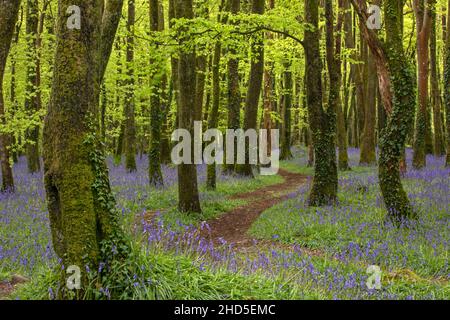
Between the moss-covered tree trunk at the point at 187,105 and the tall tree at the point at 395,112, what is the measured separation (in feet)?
17.1

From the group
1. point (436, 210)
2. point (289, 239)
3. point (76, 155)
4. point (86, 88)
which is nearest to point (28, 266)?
→ point (76, 155)

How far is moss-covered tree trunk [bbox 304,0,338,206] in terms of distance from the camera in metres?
12.9

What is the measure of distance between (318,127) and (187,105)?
4.13 metres

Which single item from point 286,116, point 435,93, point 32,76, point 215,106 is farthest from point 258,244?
point 286,116

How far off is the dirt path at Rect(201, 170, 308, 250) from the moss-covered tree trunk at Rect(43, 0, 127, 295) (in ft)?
9.46

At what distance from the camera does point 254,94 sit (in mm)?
20094

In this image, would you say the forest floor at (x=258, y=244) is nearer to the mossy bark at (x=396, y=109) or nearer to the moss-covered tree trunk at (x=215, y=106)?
the moss-covered tree trunk at (x=215, y=106)

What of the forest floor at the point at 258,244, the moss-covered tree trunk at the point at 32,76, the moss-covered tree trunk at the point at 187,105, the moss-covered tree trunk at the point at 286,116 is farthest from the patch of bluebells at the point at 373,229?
the moss-covered tree trunk at the point at 286,116

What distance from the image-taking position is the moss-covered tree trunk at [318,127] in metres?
12.9

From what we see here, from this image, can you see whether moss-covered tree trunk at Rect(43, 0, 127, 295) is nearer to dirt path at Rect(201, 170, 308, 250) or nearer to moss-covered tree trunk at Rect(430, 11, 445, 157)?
dirt path at Rect(201, 170, 308, 250)

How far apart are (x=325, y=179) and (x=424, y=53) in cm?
932

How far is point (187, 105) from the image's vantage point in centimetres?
1239

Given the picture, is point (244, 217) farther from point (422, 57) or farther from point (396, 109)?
point (422, 57)

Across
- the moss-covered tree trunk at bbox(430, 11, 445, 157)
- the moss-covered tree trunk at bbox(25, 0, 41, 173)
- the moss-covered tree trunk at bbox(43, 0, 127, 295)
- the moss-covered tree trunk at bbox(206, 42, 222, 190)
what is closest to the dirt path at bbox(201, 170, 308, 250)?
the moss-covered tree trunk at bbox(206, 42, 222, 190)
